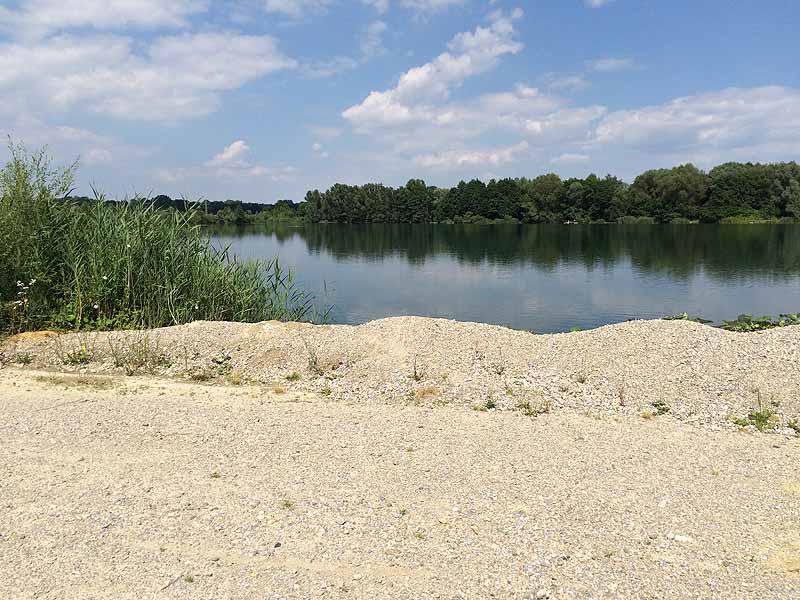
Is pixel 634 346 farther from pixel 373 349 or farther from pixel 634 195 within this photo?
pixel 634 195

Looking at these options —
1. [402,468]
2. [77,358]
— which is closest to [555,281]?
[77,358]

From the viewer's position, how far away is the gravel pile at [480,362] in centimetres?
861

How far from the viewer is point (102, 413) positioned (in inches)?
306

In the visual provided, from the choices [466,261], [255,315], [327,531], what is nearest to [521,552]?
[327,531]

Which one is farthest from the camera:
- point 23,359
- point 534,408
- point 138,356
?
point 23,359

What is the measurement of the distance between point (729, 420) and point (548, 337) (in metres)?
4.02

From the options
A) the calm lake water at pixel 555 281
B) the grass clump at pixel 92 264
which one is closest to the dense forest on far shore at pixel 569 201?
the calm lake water at pixel 555 281

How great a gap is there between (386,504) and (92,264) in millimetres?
9607

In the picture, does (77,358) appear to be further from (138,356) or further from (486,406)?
(486,406)

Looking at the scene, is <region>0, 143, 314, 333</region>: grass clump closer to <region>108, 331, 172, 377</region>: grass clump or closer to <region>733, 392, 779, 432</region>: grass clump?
<region>108, 331, 172, 377</region>: grass clump

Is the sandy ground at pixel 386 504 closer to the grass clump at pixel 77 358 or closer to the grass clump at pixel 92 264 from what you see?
the grass clump at pixel 77 358

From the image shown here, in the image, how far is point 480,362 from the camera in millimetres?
10094

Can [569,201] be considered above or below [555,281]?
above

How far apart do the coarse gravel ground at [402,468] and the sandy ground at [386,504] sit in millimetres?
23
